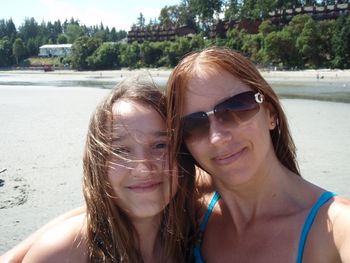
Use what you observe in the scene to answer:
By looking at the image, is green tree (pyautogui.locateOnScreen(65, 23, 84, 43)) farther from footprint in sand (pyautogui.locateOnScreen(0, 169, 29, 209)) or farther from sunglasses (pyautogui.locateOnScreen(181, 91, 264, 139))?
sunglasses (pyautogui.locateOnScreen(181, 91, 264, 139))

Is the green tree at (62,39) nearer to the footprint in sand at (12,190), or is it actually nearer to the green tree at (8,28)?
the green tree at (8,28)

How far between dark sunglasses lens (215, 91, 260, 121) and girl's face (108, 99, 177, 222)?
1.08 feet

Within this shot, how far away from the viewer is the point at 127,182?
7.11ft

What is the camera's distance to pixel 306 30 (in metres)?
58.8

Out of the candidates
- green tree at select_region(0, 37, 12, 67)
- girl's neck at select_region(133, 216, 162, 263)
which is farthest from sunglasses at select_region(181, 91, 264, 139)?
green tree at select_region(0, 37, 12, 67)

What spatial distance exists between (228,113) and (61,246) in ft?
3.23

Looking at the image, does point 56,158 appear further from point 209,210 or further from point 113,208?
point 113,208

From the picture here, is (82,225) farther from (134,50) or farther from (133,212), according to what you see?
(134,50)

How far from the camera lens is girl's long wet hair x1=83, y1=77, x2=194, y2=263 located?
6.96 ft

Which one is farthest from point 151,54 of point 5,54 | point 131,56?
point 5,54

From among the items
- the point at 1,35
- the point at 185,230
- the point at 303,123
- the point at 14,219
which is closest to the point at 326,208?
the point at 185,230

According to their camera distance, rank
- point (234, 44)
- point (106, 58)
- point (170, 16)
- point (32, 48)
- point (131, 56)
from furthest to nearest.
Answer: point (32, 48)
point (170, 16)
point (106, 58)
point (131, 56)
point (234, 44)

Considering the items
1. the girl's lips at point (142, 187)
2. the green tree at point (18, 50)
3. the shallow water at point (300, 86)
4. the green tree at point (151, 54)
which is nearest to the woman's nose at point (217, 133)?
the girl's lips at point (142, 187)

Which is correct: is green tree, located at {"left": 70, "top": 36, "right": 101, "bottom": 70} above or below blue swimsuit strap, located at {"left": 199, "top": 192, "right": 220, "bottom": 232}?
below
